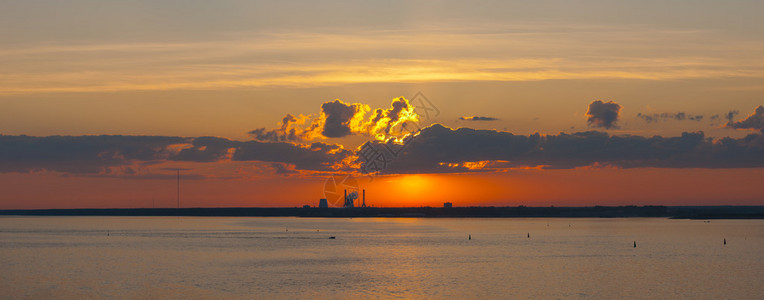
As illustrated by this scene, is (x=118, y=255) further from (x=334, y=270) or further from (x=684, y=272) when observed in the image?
(x=684, y=272)

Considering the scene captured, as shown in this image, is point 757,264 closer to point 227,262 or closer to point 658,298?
point 658,298

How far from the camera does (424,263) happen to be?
95438 mm

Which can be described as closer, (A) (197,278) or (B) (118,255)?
(A) (197,278)

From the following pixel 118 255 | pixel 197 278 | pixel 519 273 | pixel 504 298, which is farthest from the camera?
pixel 118 255

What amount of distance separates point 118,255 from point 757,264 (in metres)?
76.5

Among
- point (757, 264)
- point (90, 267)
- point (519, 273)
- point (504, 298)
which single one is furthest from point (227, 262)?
point (757, 264)

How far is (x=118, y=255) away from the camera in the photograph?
10731cm

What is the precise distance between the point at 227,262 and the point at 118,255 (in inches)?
779

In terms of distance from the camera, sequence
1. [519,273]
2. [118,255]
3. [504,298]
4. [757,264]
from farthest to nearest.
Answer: [118,255] < [757,264] < [519,273] < [504,298]

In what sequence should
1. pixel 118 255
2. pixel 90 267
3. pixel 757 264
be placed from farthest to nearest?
pixel 118 255 → pixel 757 264 → pixel 90 267

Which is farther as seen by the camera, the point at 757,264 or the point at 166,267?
the point at 757,264

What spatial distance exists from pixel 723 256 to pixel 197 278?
68003 millimetres

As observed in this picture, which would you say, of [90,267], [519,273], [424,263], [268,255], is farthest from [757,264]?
[90,267]

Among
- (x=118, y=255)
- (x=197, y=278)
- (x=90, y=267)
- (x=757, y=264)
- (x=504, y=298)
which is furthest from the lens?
(x=118, y=255)
